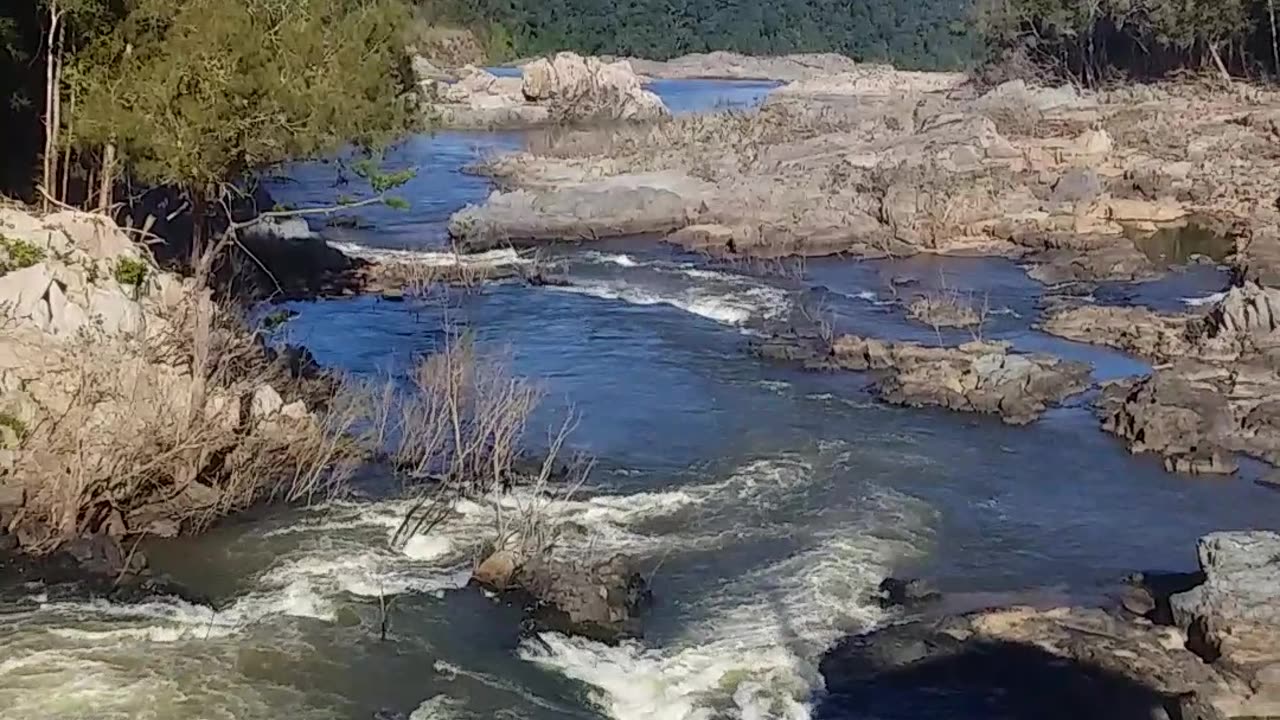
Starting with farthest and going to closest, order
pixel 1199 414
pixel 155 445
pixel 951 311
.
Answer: pixel 951 311 < pixel 1199 414 < pixel 155 445

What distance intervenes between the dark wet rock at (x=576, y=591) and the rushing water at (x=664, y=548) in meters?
0.27

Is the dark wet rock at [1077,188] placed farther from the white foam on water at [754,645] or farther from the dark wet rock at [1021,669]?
the dark wet rock at [1021,669]

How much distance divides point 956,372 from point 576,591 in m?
11.2

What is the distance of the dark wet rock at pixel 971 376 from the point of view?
78.9 feet

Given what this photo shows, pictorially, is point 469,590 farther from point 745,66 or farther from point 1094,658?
point 745,66

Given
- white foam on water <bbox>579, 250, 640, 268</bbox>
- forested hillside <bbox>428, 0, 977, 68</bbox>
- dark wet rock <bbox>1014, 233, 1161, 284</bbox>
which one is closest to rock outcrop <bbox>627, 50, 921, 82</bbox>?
forested hillside <bbox>428, 0, 977, 68</bbox>

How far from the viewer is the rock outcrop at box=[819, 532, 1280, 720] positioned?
1390 cm

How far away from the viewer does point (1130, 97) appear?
56.7 m

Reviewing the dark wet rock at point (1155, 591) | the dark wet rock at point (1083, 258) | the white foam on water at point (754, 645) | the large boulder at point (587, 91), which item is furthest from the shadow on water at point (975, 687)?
the large boulder at point (587, 91)

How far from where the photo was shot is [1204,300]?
105ft

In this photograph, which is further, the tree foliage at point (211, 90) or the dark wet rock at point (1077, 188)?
the dark wet rock at point (1077, 188)

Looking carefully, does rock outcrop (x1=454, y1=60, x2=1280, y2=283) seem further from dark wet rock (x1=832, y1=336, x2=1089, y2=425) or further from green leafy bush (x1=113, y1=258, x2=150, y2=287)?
green leafy bush (x1=113, y1=258, x2=150, y2=287)

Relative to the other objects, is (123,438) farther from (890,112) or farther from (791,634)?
(890,112)

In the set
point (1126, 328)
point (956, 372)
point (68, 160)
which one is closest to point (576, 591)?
point (956, 372)
